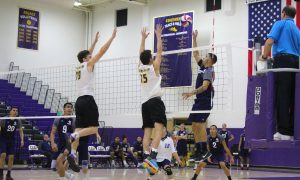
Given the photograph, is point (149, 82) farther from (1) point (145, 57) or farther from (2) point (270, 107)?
(2) point (270, 107)

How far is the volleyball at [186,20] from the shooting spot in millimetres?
22219

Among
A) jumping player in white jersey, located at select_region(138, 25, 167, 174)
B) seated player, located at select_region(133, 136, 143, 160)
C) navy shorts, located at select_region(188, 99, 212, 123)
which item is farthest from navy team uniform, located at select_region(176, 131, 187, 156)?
jumping player in white jersey, located at select_region(138, 25, 167, 174)

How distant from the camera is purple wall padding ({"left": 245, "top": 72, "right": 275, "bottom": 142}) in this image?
20.2 feet

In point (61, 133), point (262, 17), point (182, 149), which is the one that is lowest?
point (182, 149)

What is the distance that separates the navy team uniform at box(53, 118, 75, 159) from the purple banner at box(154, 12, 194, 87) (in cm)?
1084

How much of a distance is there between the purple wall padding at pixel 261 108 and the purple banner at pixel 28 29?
2087 cm

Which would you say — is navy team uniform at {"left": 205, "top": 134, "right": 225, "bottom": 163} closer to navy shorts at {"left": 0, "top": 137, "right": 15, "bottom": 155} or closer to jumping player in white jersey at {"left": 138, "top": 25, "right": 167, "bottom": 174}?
jumping player in white jersey at {"left": 138, "top": 25, "right": 167, "bottom": 174}

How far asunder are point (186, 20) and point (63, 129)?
493 inches

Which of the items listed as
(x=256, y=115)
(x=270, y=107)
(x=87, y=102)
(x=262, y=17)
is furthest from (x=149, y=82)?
(x=262, y=17)

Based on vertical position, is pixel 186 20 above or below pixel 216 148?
above

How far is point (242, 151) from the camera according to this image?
65.9ft

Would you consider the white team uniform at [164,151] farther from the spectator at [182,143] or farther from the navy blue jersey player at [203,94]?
the spectator at [182,143]

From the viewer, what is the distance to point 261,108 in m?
6.30

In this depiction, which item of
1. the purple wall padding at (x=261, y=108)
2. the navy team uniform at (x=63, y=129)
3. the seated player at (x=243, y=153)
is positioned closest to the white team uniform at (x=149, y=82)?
the purple wall padding at (x=261, y=108)
